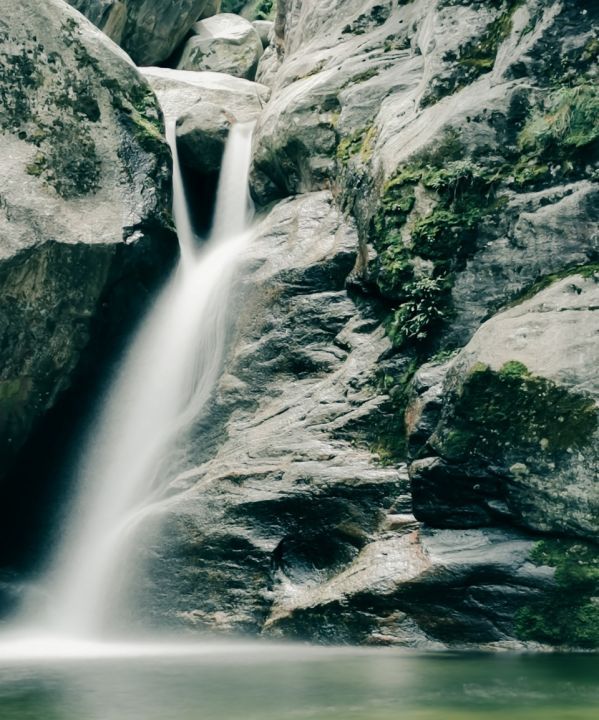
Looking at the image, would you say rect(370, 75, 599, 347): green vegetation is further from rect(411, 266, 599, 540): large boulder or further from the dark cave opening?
the dark cave opening

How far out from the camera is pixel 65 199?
1206 cm

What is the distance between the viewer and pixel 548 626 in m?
7.86

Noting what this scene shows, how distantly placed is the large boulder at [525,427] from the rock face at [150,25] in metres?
18.5

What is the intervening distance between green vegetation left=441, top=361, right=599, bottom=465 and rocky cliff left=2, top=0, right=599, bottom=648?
21mm

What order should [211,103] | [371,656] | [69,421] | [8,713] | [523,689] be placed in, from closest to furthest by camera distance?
[8,713], [523,689], [371,656], [69,421], [211,103]

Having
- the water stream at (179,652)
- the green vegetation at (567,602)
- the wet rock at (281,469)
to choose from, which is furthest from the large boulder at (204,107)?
the green vegetation at (567,602)

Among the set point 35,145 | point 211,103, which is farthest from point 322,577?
point 211,103

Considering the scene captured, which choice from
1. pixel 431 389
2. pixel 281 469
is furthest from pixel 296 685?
pixel 431 389

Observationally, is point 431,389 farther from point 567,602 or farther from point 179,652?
point 179,652

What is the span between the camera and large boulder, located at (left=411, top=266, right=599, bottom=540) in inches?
309

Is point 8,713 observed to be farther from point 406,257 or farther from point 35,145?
point 35,145

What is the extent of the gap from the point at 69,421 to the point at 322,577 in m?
5.81

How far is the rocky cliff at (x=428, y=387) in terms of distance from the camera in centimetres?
803

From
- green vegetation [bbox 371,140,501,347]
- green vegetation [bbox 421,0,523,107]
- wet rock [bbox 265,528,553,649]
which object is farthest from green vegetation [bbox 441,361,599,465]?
green vegetation [bbox 421,0,523,107]
